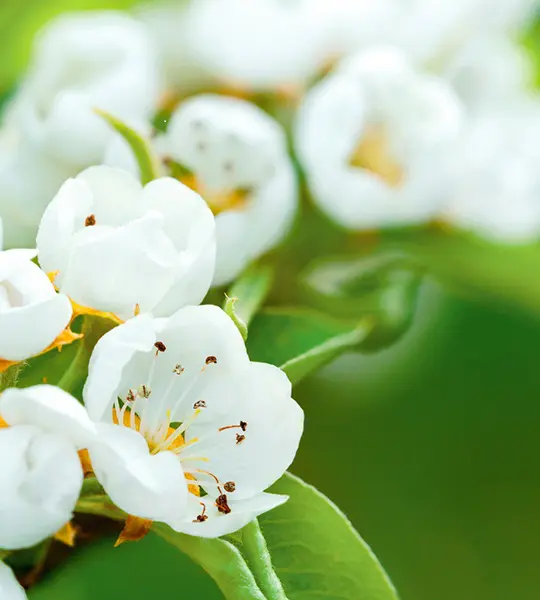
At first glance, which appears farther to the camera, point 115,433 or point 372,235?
point 372,235

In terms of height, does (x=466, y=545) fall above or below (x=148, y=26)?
below

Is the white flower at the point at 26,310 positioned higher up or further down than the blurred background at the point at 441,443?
higher up

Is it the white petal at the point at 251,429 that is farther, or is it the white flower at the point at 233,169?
the white flower at the point at 233,169

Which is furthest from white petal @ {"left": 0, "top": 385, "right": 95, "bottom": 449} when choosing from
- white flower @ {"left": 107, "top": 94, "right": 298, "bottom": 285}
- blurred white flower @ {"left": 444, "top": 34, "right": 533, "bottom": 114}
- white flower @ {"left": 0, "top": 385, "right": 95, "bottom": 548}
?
blurred white flower @ {"left": 444, "top": 34, "right": 533, "bottom": 114}

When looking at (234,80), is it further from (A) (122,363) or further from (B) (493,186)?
(A) (122,363)

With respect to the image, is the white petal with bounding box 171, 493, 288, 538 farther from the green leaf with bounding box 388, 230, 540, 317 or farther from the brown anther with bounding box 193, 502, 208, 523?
the green leaf with bounding box 388, 230, 540, 317

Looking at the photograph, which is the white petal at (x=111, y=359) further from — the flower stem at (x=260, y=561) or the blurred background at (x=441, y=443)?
the blurred background at (x=441, y=443)

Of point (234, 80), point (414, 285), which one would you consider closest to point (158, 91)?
point (234, 80)

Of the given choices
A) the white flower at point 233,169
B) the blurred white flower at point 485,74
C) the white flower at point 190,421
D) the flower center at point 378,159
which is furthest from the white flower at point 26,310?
the blurred white flower at point 485,74
